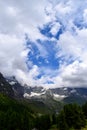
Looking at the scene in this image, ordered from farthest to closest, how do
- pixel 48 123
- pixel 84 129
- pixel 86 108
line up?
pixel 48 123 → pixel 86 108 → pixel 84 129

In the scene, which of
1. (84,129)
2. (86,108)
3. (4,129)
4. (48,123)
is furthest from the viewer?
(4,129)

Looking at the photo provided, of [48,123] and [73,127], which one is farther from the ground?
[48,123]

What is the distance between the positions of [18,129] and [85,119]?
54523mm

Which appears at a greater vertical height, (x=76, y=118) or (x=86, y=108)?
(x=86, y=108)

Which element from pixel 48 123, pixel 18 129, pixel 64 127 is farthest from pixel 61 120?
pixel 18 129

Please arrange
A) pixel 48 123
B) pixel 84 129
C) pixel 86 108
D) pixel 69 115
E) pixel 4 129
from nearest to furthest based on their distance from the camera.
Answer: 1. pixel 84 129
2. pixel 69 115
3. pixel 86 108
4. pixel 48 123
5. pixel 4 129

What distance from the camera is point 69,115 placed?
156 metres

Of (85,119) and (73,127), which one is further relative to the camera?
(85,119)

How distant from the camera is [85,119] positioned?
532 ft

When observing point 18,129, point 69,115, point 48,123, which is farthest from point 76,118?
point 18,129

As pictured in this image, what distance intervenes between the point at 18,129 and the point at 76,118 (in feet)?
188

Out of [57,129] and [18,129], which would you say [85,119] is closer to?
[57,129]

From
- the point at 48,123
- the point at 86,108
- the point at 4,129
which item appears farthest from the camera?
the point at 4,129

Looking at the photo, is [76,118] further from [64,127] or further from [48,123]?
[48,123]
